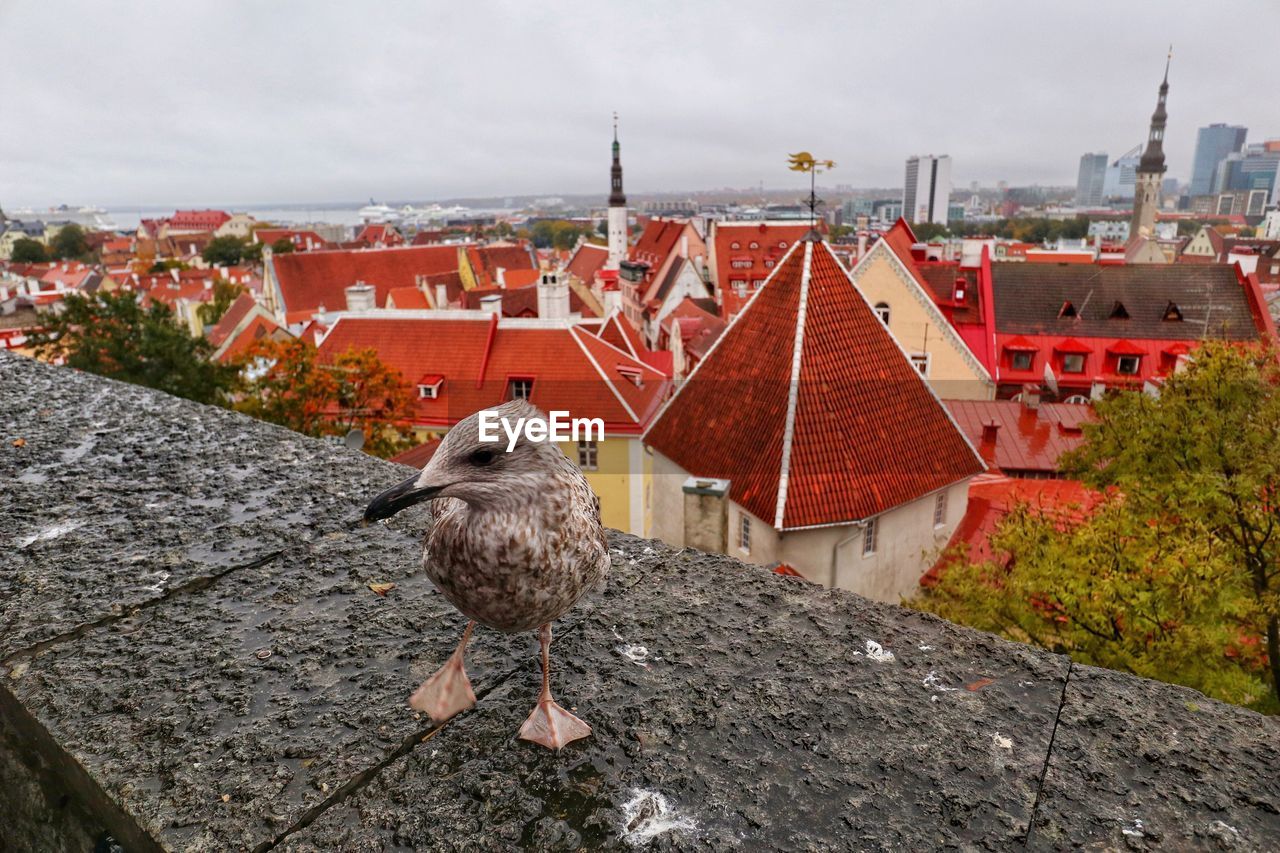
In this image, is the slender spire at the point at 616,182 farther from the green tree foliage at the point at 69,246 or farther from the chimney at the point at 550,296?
the green tree foliage at the point at 69,246

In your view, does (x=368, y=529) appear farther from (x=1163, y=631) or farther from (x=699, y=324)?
(x=699, y=324)

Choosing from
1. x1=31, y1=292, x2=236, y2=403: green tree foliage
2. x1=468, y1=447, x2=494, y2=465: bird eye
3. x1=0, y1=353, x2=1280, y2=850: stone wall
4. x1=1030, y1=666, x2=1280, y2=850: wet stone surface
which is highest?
x1=468, y1=447, x2=494, y2=465: bird eye

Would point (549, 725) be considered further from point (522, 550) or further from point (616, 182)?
point (616, 182)

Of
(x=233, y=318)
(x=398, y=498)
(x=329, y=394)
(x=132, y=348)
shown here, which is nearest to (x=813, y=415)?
(x=329, y=394)

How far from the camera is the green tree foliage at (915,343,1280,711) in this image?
1194cm

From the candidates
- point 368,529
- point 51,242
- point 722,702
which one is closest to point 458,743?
point 722,702

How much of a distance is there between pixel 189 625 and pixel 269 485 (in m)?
1.09

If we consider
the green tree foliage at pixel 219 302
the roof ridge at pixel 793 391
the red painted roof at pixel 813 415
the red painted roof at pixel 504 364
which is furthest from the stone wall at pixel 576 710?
the green tree foliage at pixel 219 302

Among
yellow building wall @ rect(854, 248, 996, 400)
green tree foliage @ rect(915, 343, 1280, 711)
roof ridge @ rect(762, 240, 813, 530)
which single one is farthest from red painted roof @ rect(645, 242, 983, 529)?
yellow building wall @ rect(854, 248, 996, 400)

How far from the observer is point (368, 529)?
118 inches

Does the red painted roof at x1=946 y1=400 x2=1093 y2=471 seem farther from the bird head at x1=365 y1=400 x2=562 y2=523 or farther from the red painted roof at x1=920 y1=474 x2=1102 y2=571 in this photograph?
the bird head at x1=365 y1=400 x2=562 y2=523

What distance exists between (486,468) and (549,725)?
0.63 m

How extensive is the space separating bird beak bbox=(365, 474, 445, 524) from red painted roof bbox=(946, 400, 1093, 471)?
72.0 feet

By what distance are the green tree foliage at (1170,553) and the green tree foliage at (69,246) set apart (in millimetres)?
177419
